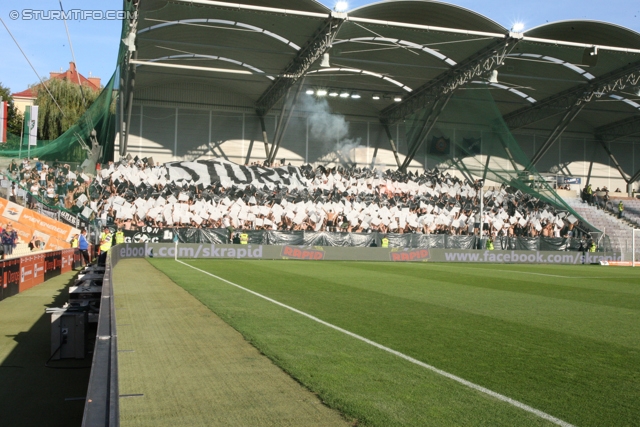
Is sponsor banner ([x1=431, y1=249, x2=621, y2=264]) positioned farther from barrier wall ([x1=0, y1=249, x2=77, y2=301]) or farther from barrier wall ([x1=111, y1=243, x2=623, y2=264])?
barrier wall ([x1=0, y1=249, x2=77, y2=301])

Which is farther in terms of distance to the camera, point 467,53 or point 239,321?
point 467,53

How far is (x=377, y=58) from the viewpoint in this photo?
4031 centimetres

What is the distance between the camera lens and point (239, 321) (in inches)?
399

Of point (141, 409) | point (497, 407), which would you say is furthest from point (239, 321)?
point (497, 407)

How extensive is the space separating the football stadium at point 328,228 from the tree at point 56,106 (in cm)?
65

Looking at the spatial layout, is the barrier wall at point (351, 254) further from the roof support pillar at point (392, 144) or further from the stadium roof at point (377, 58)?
the roof support pillar at point (392, 144)

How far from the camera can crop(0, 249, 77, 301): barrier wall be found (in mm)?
14461

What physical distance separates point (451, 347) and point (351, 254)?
2483cm

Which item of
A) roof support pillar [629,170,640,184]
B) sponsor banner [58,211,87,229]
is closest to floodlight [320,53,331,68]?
sponsor banner [58,211,87,229]

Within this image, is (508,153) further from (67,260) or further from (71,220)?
(67,260)

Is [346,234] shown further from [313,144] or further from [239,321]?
[239,321]

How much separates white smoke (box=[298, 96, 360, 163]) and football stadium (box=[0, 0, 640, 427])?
183mm

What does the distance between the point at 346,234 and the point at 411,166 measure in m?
20.8

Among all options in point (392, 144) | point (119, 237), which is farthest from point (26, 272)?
point (392, 144)
